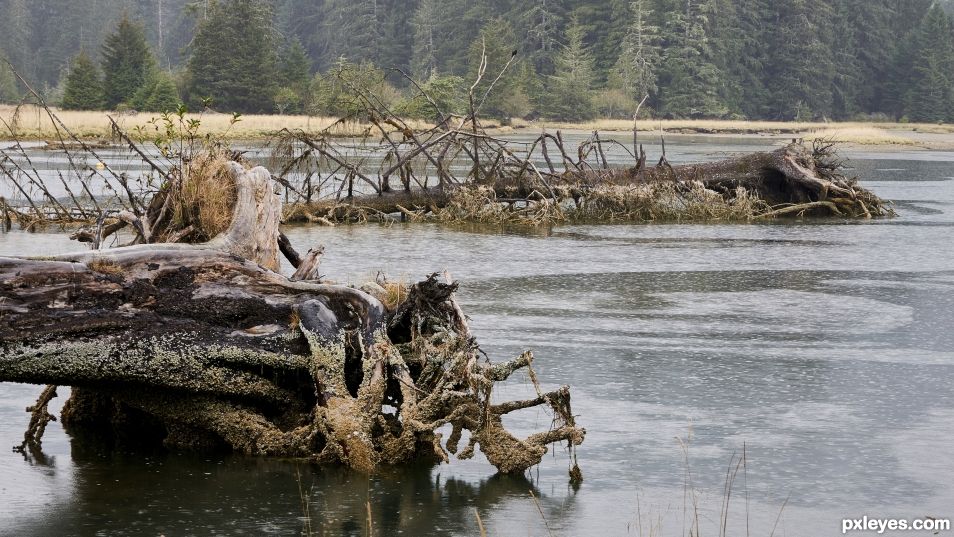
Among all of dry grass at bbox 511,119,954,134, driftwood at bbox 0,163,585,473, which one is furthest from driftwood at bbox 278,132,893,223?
dry grass at bbox 511,119,954,134

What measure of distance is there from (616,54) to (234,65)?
111ft

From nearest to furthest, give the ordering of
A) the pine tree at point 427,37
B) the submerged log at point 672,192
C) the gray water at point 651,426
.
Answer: the gray water at point 651,426 < the submerged log at point 672,192 < the pine tree at point 427,37

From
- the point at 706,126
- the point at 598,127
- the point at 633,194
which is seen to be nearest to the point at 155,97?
the point at 598,127

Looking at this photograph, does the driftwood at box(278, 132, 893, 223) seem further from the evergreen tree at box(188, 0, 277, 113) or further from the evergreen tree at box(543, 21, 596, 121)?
the evergreen tree at box(543, 21, 596, 121)

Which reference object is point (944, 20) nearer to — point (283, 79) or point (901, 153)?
point (901, 153)

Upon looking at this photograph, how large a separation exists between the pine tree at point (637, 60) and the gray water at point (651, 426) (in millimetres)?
77490

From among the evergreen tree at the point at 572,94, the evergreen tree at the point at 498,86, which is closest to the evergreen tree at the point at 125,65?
the evergreen tree at the point at 498,86

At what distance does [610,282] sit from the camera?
15.7 meters

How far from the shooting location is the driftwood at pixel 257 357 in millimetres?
7094

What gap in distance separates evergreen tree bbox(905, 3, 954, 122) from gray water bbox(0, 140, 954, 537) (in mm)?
88448

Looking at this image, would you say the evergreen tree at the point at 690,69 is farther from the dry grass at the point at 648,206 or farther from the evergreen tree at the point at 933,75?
the dry grass at the point at 648,206

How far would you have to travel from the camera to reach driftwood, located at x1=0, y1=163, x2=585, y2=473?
23.3ft

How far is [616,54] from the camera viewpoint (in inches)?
3903

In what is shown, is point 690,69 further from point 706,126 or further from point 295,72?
point 295,72
